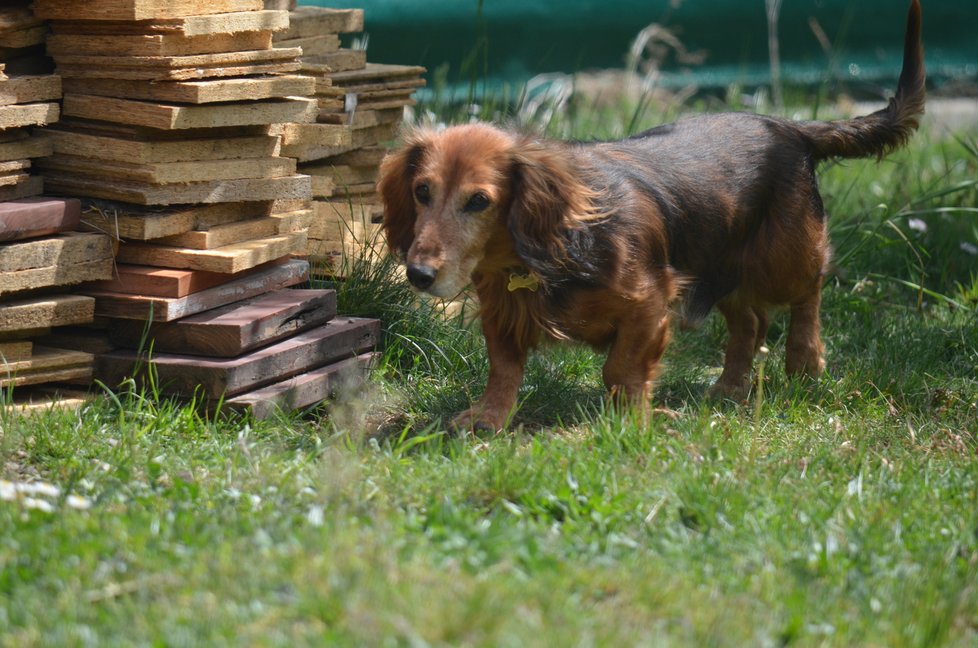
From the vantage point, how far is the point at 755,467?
3455 mm

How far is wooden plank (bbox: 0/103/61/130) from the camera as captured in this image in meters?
3.78

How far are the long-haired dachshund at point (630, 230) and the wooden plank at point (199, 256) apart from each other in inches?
19.7

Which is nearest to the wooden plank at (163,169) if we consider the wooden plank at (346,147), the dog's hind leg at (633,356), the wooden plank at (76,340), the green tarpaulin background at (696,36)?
the wooden plank at (346,147)

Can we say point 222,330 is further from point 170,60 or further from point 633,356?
point 633,356

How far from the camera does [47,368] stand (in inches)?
154

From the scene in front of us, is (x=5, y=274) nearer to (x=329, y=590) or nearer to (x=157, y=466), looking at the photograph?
(x=157, y=466)

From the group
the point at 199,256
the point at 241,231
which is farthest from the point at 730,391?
the point at 199,256

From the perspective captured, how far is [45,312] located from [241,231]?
0.71 meters

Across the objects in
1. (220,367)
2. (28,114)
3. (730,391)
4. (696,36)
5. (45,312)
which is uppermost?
(696,36)

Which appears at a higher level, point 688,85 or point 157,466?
point 688,85

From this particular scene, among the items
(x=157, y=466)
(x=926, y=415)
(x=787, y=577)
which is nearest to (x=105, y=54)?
(x=157, y=466)

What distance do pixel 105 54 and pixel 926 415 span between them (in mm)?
3011

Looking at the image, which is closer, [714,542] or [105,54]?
[714,542]

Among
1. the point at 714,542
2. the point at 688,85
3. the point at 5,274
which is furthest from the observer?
the point at 688,85
